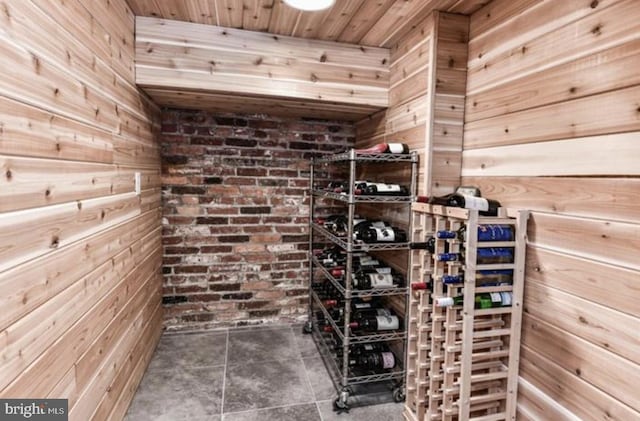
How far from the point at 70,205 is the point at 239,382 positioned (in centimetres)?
152

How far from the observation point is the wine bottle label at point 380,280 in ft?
6.97

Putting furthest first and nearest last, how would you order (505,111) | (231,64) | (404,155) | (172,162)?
(172,162), (231,64), (404,155), (505,111)

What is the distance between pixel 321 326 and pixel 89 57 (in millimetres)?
2327

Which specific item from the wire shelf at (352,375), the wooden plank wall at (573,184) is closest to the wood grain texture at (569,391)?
the wooden plank wall at (573,184)

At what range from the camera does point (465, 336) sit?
144cm

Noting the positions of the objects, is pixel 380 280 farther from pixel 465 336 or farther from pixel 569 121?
pixel 569 121

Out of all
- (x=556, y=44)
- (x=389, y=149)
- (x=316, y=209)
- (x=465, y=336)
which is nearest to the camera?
(x=556, y=44)

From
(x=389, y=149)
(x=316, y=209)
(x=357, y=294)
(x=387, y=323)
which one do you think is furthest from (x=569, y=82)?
(x=316, y=209)

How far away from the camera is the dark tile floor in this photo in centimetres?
194

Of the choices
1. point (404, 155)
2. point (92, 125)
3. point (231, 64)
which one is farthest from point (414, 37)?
point (92, 125)

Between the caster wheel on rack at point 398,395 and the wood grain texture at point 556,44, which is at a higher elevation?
the wood grain texture at point 556,44

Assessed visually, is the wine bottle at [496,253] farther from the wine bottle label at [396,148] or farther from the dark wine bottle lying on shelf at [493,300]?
the wine bottle label at [396,148]

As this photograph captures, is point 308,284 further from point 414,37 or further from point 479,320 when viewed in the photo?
point 414,37

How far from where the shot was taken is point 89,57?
1368 mm
